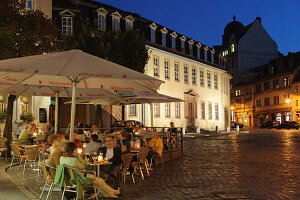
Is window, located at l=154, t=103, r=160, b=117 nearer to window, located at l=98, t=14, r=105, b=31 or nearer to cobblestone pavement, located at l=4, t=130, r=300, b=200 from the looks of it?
window, located at l=98, t=14, r=105, b=31

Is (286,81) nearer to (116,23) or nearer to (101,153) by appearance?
(116,23)

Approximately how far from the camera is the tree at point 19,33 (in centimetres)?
1484

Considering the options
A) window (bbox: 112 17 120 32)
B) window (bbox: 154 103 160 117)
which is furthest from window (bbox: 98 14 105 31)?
window (bbox: 154 103 160 117)

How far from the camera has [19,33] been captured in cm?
1568

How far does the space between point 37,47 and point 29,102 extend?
429 inches

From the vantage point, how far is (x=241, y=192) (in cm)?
844

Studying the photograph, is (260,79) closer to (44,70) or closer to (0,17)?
(0,17)

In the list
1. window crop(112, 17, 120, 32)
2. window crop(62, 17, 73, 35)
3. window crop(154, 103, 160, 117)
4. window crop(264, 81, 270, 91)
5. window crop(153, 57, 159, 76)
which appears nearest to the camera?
window crop(62, 17, 73, 35)

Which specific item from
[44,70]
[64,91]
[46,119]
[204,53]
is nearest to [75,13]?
[46,119]

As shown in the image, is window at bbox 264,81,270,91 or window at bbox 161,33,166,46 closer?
window at bbox 161,33,166,46

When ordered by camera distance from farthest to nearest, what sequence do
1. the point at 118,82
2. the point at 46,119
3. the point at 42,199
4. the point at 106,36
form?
the point at 46,119, the point at 106,36, the point at 118,82, the point at 42,199

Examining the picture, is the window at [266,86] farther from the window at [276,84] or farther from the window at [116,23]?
the window at [116,23]

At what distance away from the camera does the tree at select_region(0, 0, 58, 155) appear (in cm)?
1484

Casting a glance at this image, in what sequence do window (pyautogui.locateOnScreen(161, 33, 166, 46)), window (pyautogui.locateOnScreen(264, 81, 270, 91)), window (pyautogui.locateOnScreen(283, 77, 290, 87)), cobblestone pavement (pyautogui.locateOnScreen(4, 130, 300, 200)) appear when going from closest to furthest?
cobblestone pavement (pyautogui.locateOnScreen(4, 130, 300, 200)), window (pyautogui.locateOnScreen(161, 33, 166, 46)), window (pyautogui.locateOnScreen(283, 77, 290, 87)), window (pyautogui.locateOnScreen(264, 81, 270, 91))
